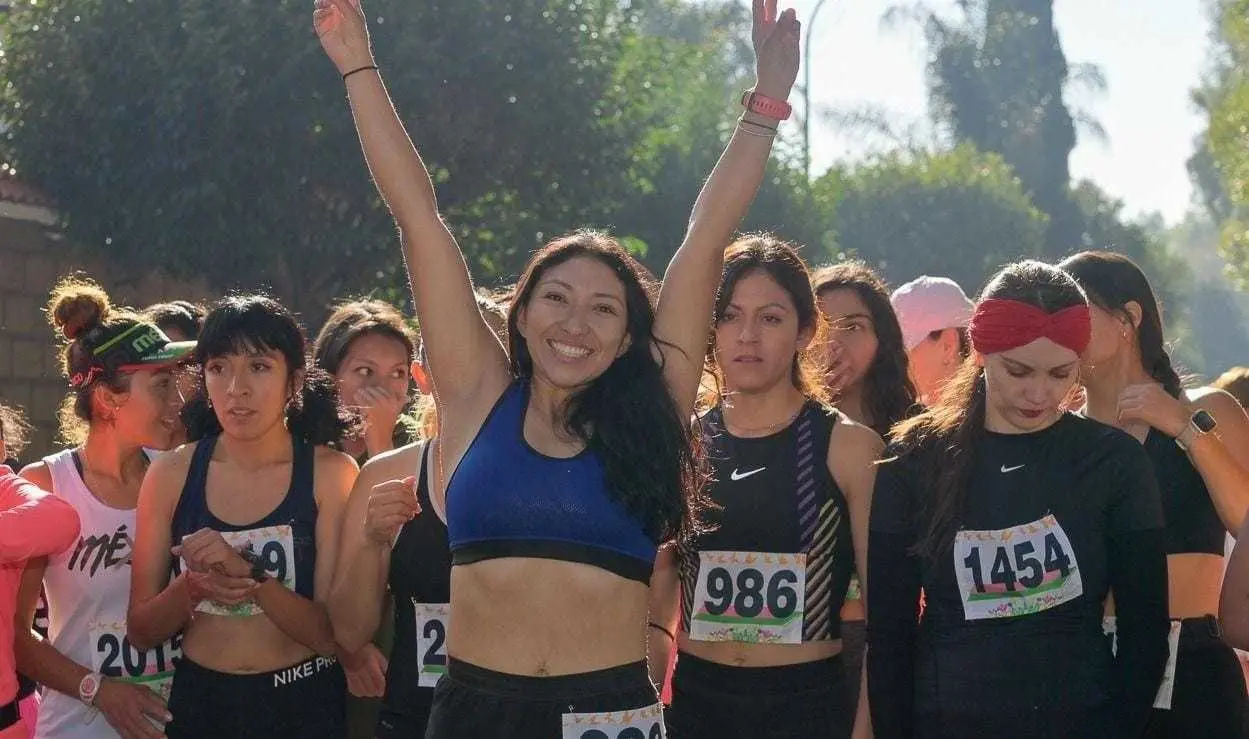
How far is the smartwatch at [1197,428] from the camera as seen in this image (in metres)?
4.25

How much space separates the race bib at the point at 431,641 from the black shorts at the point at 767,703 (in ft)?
2.21

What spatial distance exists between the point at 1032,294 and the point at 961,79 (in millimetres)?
57164

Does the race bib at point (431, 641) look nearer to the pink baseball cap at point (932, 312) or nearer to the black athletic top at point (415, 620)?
the black athletic top at point (415, 620)

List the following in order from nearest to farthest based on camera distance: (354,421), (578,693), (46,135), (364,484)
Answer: (578,693), (364,484), (354,421), (46,135)

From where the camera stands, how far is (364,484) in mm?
4621

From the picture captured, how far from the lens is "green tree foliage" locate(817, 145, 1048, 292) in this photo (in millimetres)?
46250

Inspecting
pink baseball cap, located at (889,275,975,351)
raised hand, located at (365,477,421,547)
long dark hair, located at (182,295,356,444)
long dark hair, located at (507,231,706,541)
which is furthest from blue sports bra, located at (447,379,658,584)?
pink baseball cap, located at (889,275,975,351)

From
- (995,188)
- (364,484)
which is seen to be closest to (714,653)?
(364,484)

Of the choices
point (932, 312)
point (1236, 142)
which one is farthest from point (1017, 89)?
point (932, 312)

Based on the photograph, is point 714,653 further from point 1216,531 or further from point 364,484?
point 1216,531

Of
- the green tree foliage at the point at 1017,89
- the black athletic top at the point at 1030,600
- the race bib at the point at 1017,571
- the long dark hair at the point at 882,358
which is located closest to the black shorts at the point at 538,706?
the black athletic top at the point at 1030,600

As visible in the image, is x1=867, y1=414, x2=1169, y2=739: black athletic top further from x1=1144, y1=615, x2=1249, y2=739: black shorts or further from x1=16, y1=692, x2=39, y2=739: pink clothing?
x1=16, y1=692, x2=39, y2=739: pink clothing

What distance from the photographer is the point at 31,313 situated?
15.8 metres

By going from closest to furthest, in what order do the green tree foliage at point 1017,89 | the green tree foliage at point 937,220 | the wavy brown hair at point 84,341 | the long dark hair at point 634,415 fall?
1. the long dark hair at point 634,415
2. the wavy brown hair at point 84,341
3. the green tree foliage at point 937,220
4. the green tree foliage at point 1017,89
